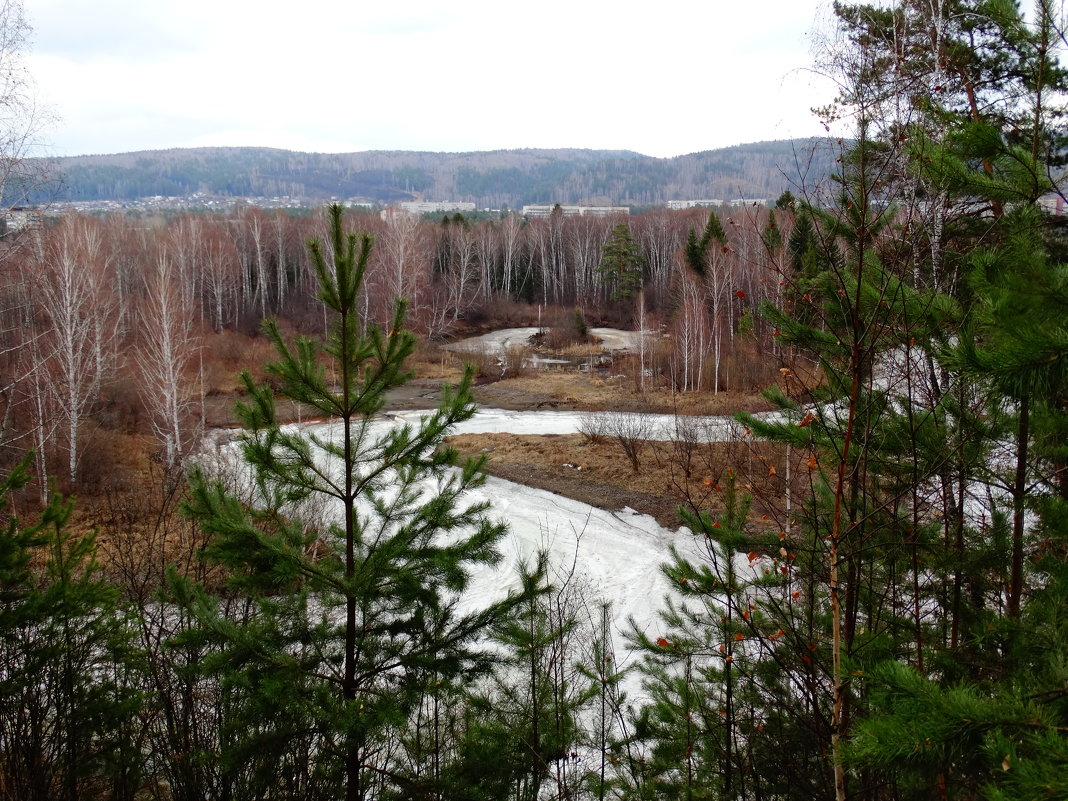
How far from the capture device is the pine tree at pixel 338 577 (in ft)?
11.7

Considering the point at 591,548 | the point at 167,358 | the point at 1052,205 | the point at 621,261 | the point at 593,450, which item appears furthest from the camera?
the point at 621,261

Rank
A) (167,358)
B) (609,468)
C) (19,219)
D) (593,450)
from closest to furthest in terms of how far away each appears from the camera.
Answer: (19,219)
(167,358)
(609,468)
(593,450)

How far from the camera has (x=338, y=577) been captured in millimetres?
3822

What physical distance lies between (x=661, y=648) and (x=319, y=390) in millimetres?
3011

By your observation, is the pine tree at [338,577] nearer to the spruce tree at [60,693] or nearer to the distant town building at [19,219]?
the spruce tree at [60,693]

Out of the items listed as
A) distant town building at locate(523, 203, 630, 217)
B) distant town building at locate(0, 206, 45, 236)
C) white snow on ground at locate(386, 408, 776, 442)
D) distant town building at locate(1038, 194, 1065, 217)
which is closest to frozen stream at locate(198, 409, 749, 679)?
distant town building at locate(0, 206, 45, 236)

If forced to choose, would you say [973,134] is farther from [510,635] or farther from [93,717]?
[93,717]

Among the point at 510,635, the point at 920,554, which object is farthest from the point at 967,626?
the point at 510,635

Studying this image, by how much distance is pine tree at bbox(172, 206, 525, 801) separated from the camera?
3559mm

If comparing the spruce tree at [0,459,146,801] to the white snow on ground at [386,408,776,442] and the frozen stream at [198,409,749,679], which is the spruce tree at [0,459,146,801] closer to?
the frozen stream at [198,409,749,679]

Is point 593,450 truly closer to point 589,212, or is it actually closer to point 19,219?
point 19,219

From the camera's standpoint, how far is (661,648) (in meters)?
5.05

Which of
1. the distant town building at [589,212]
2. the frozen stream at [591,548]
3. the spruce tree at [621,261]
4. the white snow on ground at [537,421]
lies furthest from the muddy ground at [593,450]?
the distant town building at [589,212]

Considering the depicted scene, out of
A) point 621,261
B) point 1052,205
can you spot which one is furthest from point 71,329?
point 621,261
